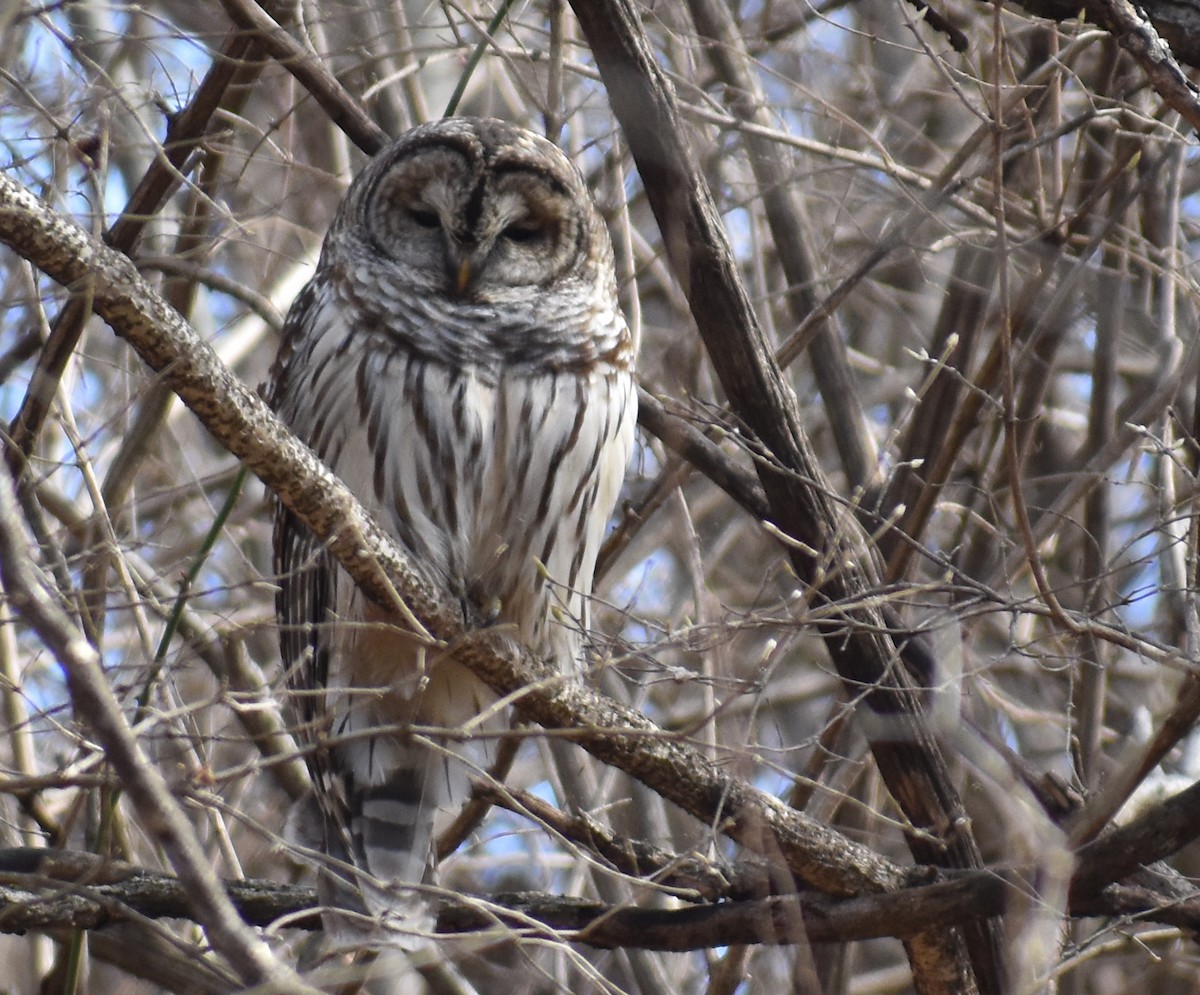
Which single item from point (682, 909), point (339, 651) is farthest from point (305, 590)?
point (682, 909)

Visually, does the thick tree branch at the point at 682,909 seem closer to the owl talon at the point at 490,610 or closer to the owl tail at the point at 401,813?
the owl tail at the point at 401,813

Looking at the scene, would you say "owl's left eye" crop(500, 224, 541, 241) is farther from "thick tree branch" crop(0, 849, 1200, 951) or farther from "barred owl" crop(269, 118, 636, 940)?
"thick tree branch" crop(0, 849, 1200, 951)

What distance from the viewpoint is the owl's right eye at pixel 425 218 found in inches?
158

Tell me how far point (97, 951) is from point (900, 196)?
9.32ft

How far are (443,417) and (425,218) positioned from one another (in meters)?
0.68

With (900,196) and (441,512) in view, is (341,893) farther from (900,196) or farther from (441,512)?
(900,196)

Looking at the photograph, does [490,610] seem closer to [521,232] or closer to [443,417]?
[443,417]

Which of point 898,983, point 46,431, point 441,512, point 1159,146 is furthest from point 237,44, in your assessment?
point 898,983

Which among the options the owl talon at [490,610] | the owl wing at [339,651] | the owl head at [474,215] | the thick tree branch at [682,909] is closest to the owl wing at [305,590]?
the owl wing at [339,651]

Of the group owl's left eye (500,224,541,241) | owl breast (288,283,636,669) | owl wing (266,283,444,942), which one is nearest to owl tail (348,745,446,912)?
owl wing (266,283,444,942)

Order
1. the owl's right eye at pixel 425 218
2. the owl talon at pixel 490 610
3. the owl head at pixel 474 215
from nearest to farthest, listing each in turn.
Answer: the owl talon at pixel 490 610 → the owl head at pixel 474 215 → the owl's right eye at pixel 425 218

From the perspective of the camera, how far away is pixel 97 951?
3701mm

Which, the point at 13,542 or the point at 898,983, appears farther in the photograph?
the point at 898,983

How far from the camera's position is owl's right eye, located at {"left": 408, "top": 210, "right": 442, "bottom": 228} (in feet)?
13.2
